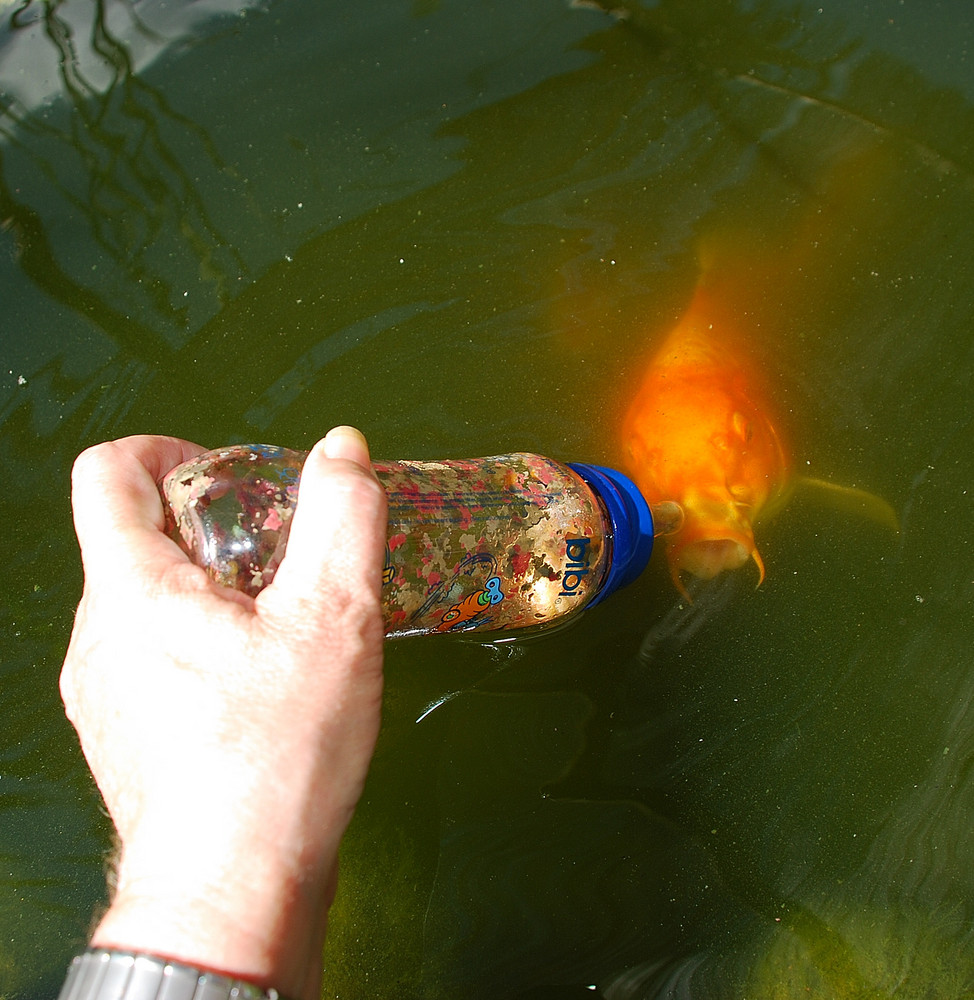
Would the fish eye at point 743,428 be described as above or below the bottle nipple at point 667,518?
above

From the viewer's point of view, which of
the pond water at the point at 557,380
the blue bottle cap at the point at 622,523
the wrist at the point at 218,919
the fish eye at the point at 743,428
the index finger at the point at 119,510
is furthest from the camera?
the fish eye at the point at 743,428

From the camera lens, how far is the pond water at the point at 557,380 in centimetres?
103

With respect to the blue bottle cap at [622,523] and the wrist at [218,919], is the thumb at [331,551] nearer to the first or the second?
the wrist at [218,919]

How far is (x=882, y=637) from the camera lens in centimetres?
107

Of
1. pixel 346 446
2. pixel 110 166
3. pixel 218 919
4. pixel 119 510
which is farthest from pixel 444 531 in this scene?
pixel 110 166

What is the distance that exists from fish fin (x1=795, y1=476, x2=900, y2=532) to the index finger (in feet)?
2.76

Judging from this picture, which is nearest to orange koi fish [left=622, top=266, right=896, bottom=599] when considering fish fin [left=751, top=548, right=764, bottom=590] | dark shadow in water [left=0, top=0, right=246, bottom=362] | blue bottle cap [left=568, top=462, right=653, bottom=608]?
fish fin [left=751, top=548, right=764, bottom=590]

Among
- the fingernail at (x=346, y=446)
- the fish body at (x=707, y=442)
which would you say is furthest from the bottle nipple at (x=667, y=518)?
the fingernail at (x=346, y=446)

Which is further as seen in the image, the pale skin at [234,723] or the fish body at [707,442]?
the fish body at [707,442]

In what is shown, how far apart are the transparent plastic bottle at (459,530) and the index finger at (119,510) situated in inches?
1.1

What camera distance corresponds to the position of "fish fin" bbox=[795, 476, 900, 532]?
3.59 feet

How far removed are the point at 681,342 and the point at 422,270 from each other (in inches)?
15.8

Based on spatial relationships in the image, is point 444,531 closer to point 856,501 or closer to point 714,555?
point 714,555

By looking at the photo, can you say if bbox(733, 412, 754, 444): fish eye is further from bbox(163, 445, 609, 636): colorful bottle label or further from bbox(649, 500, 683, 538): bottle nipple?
bbox(163, 445, 609, 636): colorful bottle label
